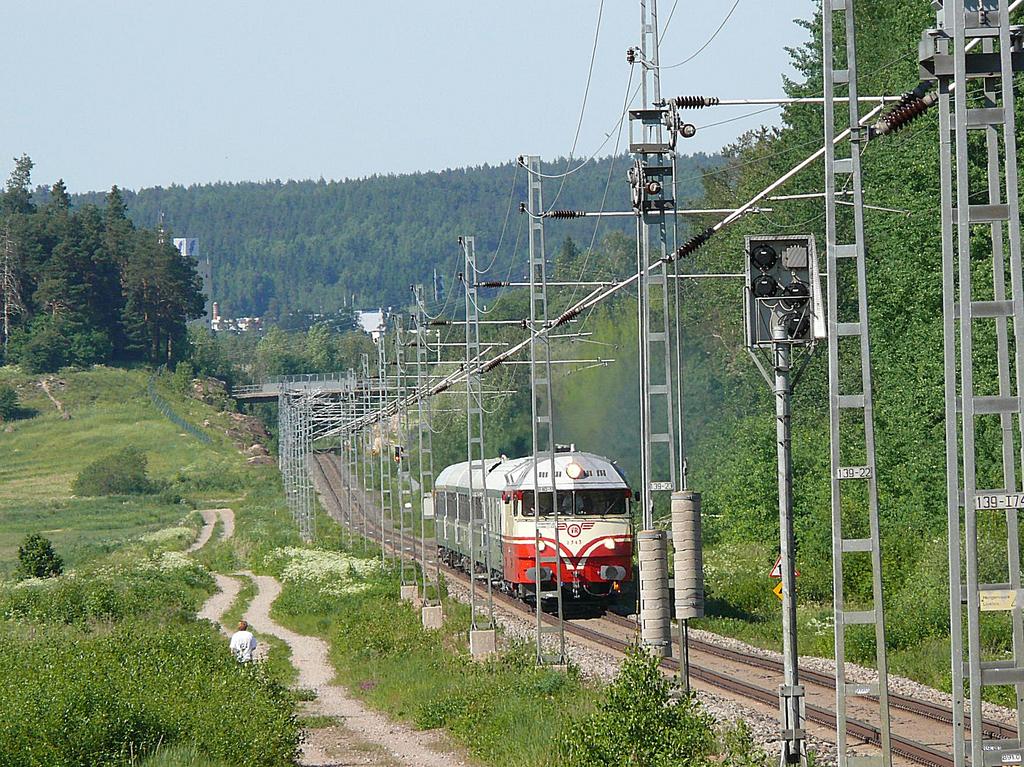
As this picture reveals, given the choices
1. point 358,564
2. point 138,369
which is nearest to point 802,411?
point 358,564

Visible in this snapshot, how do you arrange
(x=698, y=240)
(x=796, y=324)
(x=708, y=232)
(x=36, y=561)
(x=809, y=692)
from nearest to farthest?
1. (x=796, y=324)
2. (x=708, y=232)
3. (x=698, y=240)
4. (x=809, y=692)
5. (x=36, y=561)

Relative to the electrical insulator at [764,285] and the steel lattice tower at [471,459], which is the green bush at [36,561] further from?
the electrical insulator at [764,285]

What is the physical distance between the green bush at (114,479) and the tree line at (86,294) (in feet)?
117

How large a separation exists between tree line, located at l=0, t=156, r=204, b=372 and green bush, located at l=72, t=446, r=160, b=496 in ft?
117

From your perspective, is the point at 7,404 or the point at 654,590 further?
the point at 7,404

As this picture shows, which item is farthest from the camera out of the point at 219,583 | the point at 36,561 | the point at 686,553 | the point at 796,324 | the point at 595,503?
the point at 219,583

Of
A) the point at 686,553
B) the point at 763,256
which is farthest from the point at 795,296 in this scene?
the point at 686,553

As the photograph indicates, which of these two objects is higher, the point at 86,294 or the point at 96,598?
the point at 86,294

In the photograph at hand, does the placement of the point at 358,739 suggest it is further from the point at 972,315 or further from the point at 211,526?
the point at 211,526

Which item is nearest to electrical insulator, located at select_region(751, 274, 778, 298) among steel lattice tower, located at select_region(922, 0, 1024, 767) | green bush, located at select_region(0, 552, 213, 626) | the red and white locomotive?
steel lattice tower, located at select_region(922, 0, 1024, 767)

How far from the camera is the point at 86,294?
533ft

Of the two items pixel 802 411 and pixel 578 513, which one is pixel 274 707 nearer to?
pixel 578 513

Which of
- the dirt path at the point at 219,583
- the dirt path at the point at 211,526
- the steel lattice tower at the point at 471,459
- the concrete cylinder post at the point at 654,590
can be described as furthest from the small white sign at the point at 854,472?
the dirt path at the point at 211,526

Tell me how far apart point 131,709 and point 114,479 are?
350ft
